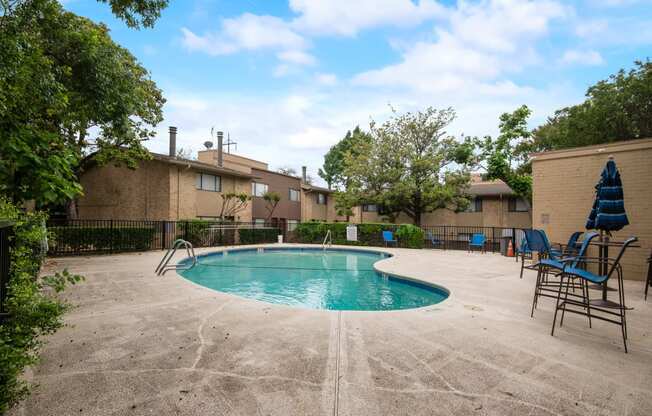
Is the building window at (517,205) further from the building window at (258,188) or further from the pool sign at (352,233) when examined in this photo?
the building window at (258,188)

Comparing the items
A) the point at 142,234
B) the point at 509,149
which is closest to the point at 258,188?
the point at 142,234

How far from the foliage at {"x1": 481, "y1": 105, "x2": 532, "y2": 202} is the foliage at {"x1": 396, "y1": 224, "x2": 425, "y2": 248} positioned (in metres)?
8.55

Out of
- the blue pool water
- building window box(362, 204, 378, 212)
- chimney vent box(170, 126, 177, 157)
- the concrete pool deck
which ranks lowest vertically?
the blue pool water

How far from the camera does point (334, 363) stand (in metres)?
2.63

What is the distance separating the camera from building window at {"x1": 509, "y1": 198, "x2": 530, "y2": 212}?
72.4ft

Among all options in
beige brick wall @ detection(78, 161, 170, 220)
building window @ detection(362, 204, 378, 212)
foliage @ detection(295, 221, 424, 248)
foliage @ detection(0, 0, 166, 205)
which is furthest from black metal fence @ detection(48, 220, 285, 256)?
building window @ detection(362, 204, 378, 212)

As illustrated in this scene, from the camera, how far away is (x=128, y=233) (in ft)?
40.7

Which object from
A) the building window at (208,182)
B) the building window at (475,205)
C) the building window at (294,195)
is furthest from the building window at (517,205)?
the building window at (208,182)

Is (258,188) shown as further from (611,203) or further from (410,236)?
(611,203)

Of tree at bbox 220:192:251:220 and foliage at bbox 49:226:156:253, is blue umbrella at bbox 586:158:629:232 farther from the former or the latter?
tree at bbox 220:192:251:220

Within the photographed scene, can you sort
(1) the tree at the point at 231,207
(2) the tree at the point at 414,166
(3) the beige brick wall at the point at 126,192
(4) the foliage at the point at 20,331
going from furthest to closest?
(2) the tree at the point at 414,166 → (1) the tree at the point at 231,207 → (3) the beige brick wall at the point at 126,192 → (4) the foliage at the point at 20,331

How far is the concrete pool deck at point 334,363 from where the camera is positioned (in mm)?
2055

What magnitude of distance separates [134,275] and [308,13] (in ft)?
27.5

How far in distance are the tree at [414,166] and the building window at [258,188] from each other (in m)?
7.07
